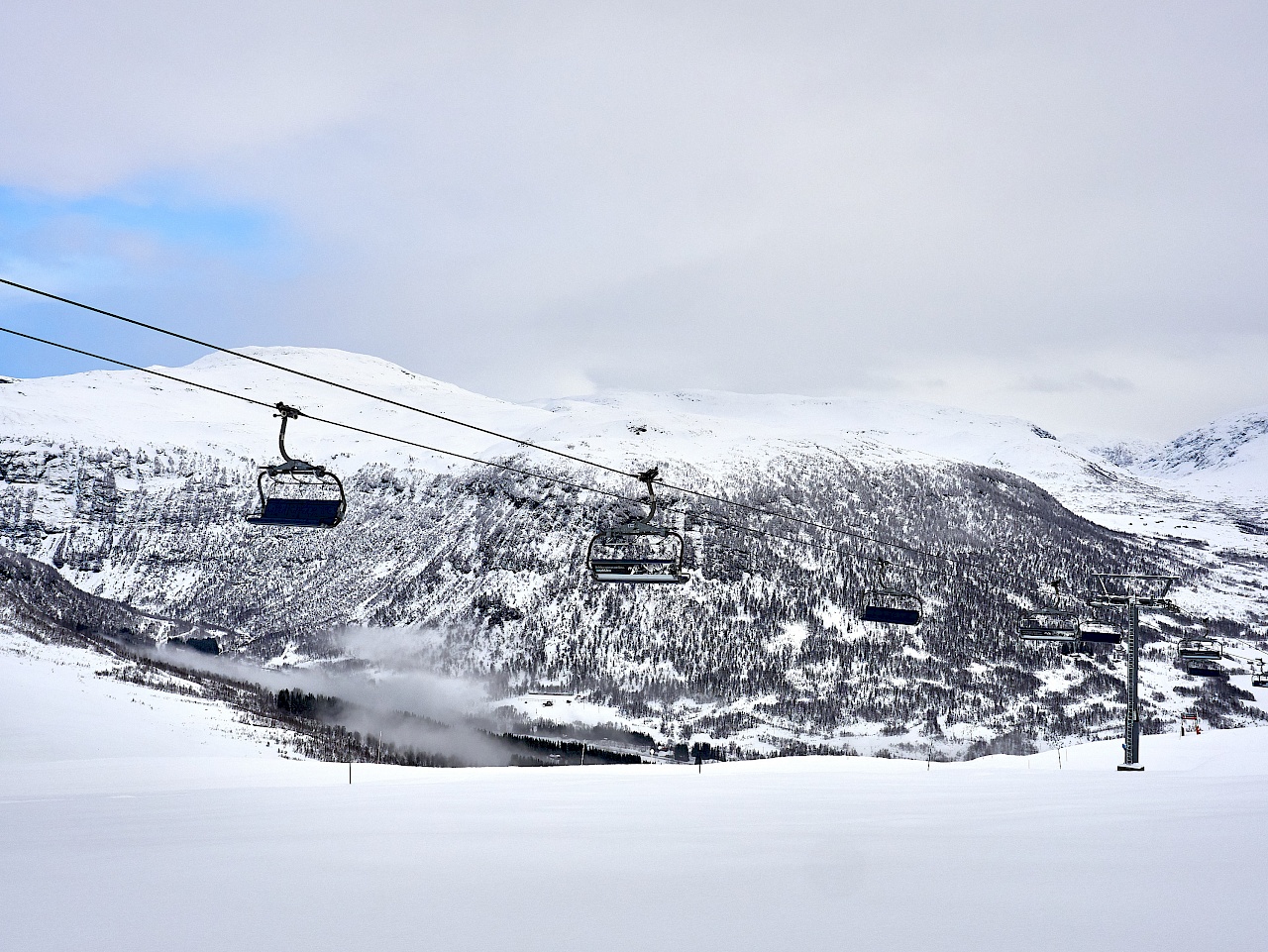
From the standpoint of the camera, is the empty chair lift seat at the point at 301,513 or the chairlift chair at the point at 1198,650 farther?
the chairlift chair at the point at 1198,650

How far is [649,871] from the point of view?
411 inches

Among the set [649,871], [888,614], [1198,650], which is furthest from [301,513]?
[1198,650]

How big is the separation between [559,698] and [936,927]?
183 m

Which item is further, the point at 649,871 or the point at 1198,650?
the point at 1198,650

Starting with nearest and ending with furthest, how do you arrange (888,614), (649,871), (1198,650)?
1. (649,871)
2. (888,614)
3. (1198,650)

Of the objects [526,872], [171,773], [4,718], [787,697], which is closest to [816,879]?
[526,872]

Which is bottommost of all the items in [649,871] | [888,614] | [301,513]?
[649,871]

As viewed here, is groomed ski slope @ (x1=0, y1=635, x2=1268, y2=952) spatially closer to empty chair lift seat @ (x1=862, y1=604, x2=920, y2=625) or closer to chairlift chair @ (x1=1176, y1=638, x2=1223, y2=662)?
empty chair lift seat @ (x1=862, y1=604, x2=920, y2=625)

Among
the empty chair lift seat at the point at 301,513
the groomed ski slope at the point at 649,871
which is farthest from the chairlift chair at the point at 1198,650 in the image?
the empty chair lift seat at the point at 301,513

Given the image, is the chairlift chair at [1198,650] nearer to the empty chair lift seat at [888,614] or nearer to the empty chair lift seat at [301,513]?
the empty chair lift seat at [888,614]

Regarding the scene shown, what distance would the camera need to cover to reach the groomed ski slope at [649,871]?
8.14 m

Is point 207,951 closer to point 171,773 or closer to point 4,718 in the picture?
point 171,773

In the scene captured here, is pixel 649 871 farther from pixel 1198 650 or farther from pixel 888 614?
pixel 1198 650

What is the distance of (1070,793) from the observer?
60.6 feet
